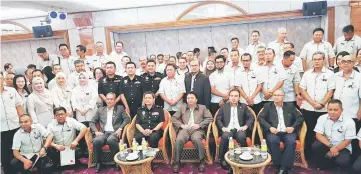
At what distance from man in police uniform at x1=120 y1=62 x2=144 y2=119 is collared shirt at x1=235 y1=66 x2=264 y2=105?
1.80 m

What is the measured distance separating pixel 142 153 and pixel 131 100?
4.62ft

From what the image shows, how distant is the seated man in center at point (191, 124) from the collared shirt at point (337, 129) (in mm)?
1600

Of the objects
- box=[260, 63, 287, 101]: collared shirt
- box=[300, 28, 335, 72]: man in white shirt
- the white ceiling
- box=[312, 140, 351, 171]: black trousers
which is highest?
the white ceiling

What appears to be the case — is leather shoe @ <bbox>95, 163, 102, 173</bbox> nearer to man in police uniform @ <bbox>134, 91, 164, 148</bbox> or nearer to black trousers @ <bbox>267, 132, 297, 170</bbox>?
man in police uniform @ <bbox>134, 91, 164, 148</bbox>

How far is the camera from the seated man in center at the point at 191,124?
3.94 meters

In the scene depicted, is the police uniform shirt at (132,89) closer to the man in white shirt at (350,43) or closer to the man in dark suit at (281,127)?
the man in dark suit at (281,127)

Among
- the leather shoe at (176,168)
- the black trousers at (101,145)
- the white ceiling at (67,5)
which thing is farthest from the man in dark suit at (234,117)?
the white ceiling at (67,5)

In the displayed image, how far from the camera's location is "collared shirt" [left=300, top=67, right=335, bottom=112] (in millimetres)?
3928

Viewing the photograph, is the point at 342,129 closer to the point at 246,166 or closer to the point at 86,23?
the point at 246,166

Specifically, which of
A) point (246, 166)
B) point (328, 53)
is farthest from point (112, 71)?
point (328, 53)

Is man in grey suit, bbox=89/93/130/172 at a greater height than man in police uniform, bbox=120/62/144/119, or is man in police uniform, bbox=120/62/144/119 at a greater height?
man in police uniform, bbox=120/62/144/119

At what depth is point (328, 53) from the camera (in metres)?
5.16

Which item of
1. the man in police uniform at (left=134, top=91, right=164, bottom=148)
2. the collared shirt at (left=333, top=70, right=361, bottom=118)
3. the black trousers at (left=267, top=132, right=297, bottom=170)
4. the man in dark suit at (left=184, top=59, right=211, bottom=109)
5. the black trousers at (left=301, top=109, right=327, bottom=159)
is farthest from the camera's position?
the man in dark suit at (left=184, top=59, right=211, bottom=109)

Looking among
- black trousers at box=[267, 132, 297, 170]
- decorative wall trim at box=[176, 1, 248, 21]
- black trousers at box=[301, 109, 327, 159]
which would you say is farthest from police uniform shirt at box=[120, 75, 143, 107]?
decorative wall trim at box=[176, 1, 248, 21]
